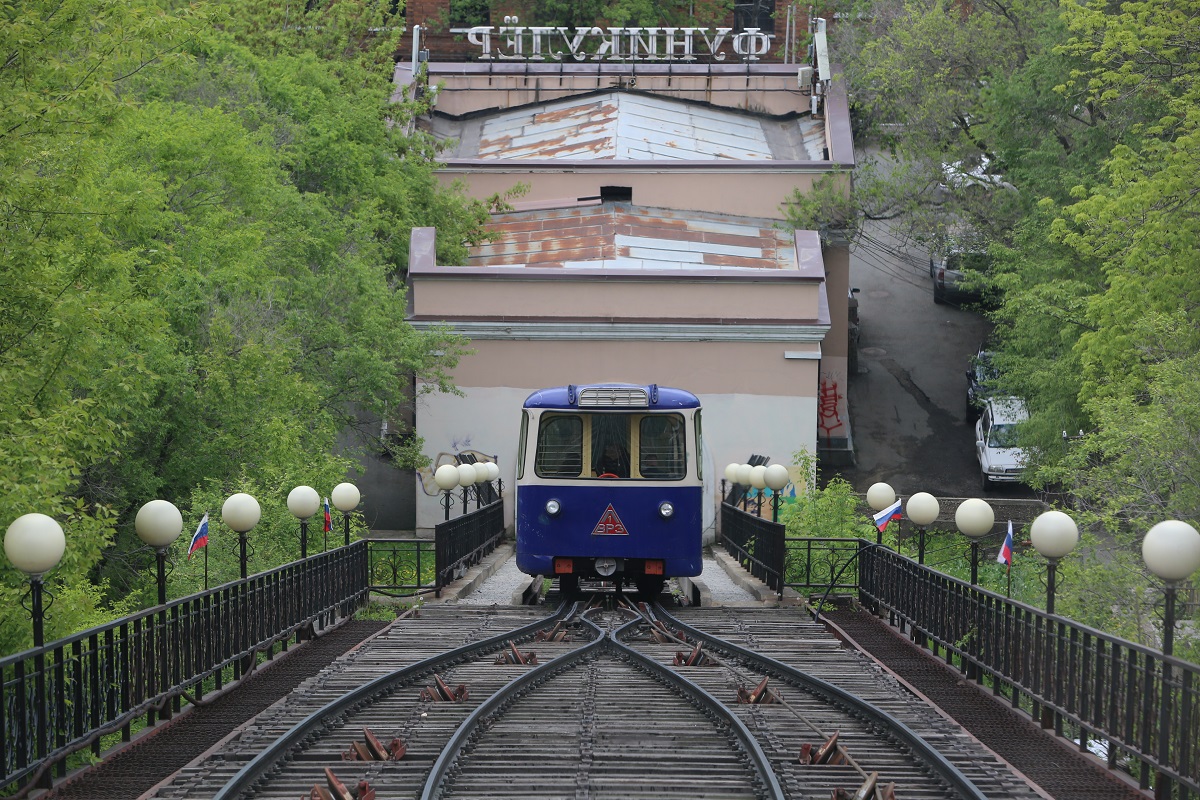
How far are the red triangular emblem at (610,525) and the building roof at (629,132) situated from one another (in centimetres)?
2487

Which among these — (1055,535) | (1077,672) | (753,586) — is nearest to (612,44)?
(753,586)

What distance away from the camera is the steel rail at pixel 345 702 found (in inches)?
349

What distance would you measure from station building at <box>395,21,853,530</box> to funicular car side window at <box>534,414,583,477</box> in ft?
47.5

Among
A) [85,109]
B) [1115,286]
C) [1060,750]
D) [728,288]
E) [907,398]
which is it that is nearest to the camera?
[1060,750]

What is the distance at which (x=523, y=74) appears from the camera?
49469 millimetres

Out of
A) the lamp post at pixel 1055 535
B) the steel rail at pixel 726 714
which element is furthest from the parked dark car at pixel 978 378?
the lamp post at pixel 1055 535

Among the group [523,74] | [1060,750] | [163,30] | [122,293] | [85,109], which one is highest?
[523,74]

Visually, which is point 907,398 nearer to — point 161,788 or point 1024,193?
point 1024,193

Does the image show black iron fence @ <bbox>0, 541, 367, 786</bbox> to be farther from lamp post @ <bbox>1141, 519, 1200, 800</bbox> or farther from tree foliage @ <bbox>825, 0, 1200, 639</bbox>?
tree foliage @ <bbox>825, 0, 1200, 639</bbox>

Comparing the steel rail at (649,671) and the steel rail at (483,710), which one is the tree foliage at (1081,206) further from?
the steel rail at (483,710)

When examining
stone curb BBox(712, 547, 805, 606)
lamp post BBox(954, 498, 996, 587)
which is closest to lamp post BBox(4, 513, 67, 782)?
lamp post BBox(954, 498, 996, 587)

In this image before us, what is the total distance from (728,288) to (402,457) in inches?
347

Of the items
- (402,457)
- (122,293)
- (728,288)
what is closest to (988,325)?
(728,288)

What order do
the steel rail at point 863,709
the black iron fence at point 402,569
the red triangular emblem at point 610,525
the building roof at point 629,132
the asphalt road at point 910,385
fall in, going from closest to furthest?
the steel rail at point 863,709 < the red triangular emblem at point 610,525 < the black iron fence at point 402,569 < the asphalt road at point 910,385 < the building roof at point 629,132
